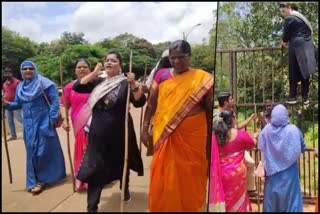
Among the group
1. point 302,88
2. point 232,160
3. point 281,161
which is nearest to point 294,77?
point 302,88

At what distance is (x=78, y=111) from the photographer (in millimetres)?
1297

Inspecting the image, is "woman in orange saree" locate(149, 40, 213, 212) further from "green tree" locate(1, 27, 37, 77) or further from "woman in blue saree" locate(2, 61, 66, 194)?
"green tree" locate(1, 27, 37, 77)

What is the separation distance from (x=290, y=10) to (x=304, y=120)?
41.0 inches

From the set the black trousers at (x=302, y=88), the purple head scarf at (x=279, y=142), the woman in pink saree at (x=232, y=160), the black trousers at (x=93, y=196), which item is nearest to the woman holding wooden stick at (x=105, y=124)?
the black trousers at (x=93, y=196)

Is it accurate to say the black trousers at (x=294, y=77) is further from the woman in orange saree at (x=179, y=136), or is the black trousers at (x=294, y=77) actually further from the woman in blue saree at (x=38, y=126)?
the woman in blue saree at (x=38, y=126)

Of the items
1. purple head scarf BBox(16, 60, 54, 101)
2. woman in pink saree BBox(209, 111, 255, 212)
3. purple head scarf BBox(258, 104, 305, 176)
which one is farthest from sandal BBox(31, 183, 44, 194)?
purple head scarf BBox(258, 104, 305, 176)

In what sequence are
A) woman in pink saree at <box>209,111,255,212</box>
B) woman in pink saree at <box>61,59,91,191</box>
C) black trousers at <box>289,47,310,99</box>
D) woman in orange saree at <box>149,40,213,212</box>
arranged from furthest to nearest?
black trousers at <box>289,47,310,99</box>, woman in pink saree at <box>209,111,255,212</box>, woman in orange saree at <box>149,40,213,212</box>, woman in pink saree at <box>61,59,91,191</box>

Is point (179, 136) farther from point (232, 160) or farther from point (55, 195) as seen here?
point (232, 160)

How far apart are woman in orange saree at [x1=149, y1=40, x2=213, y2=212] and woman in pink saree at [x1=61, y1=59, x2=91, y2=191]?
0.22 meters

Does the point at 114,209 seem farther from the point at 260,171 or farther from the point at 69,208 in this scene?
the point at 260,171

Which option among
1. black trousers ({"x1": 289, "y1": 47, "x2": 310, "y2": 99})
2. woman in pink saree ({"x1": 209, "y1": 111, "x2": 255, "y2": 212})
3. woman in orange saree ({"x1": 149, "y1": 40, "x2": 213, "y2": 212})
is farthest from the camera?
black trousers ({"x1": 289, "y1": 47, "x2": 310, "y2": 99})

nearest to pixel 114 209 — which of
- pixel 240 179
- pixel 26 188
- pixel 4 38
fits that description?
pixel 26 188

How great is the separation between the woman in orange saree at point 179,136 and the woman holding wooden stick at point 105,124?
124mm

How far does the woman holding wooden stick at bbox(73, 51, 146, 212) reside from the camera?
1289 millimetres
